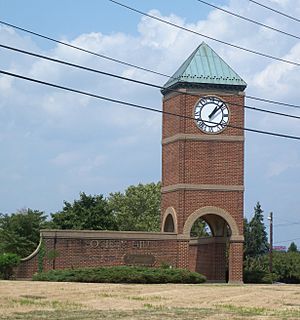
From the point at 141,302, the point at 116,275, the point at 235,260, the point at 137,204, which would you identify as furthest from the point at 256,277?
the point at 137,204

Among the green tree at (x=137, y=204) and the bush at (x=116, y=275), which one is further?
the green tree at (x=137, y=204)

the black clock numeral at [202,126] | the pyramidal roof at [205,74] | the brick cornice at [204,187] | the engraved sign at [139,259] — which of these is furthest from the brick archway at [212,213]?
the pyramidal roof at [205,74]

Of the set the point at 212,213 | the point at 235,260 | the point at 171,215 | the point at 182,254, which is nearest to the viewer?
the point at 182,254

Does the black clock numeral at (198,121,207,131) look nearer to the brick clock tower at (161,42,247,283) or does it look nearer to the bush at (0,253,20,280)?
the brick clock tower at (161,42,247,283)

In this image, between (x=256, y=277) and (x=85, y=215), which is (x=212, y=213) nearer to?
(x=256, y=277)

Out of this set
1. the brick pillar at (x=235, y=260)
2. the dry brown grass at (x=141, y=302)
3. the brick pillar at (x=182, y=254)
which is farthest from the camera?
the brick pillar at (x=235, y=260)

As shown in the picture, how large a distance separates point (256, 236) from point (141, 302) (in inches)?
3122

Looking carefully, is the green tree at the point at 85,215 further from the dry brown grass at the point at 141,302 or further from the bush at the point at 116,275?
the dry brown grass at the point at 141,302

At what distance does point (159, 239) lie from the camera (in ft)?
158

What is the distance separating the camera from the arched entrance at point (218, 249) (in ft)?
163

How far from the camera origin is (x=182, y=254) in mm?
48438

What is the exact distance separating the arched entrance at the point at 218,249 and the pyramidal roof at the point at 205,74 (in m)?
7.39

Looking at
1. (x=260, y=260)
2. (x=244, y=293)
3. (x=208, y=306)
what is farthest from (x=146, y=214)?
(x=208, y=306)

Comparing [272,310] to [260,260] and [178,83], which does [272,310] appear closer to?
[178,83]
